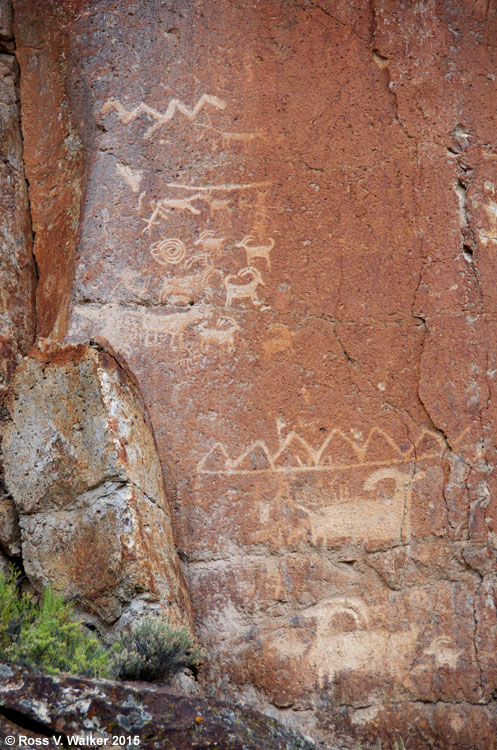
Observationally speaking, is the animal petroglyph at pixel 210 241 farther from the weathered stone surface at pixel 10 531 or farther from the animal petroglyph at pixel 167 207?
the weathered stone surface at pixel 10 531

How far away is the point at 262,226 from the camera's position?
4160mm

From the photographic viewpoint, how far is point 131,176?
4.22 metres

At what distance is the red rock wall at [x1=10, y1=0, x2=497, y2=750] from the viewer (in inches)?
145

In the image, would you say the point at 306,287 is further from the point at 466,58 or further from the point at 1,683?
the point at 1,683

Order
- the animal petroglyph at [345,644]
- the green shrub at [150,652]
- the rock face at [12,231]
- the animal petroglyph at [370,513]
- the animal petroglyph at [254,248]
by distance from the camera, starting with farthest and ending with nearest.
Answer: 1. the rock face at [12,231]
2. the animal petroglyph at [254,248]
3. the animal petroglyph at [370,513]
4. the animal petroglyph at [345,644]
5. the green shrub at [150,652]

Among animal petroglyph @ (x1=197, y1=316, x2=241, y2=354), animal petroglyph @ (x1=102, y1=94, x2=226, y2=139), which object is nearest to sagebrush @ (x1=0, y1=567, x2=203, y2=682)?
animal petroglyph @ (x1=197, y1=316, x2=241, y2=354)

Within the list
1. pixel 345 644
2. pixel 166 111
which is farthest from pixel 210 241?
pixel 345 644

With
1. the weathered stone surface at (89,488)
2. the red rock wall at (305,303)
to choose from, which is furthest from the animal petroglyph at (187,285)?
the weathered stone surface at (89,488)

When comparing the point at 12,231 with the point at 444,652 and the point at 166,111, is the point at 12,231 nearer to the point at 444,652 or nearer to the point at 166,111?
the point at 166,111

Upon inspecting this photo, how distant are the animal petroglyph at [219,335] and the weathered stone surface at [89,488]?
0.51 meters

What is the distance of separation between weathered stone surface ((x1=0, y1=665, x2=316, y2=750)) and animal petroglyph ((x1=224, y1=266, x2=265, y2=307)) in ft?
6.10

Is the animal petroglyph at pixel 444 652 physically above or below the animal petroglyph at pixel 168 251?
below

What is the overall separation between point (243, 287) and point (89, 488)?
126 cm

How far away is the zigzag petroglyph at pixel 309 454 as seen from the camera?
151 inches
